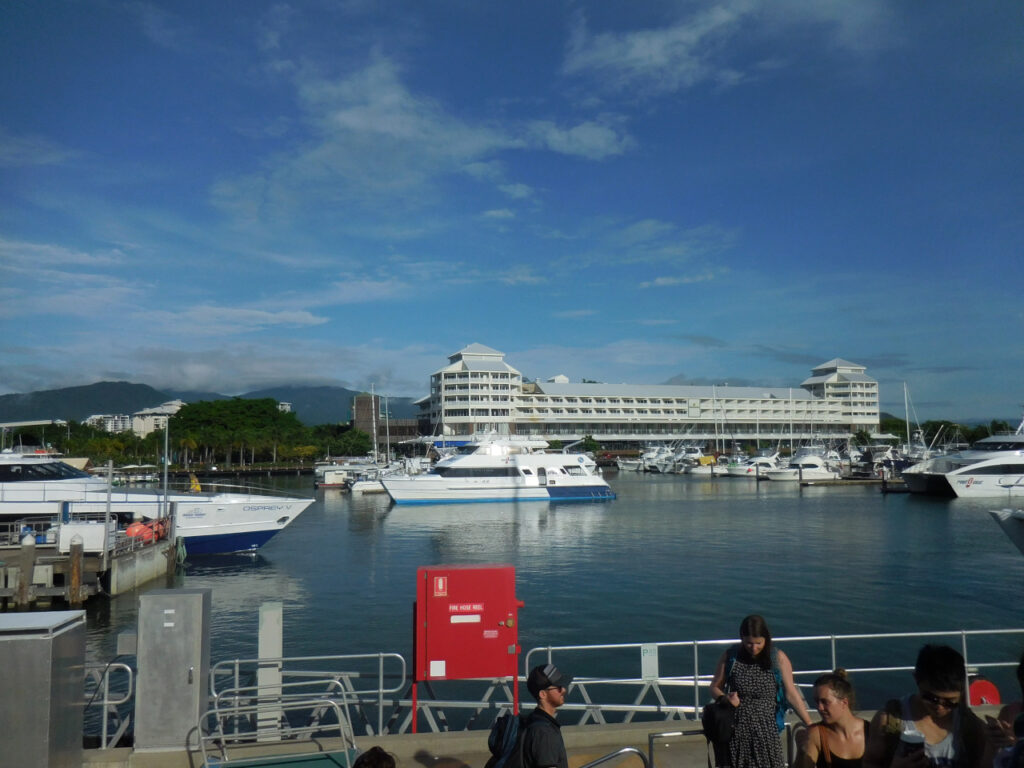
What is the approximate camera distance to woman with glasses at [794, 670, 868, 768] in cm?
495

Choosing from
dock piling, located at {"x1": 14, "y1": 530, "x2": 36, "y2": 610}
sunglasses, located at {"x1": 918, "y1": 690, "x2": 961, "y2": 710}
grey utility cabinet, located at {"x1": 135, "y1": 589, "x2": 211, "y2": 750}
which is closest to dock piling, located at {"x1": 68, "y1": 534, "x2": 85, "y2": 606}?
dock piling, located at {"x1": 14, "y1": 530, "x2": 36, "y2": 610}

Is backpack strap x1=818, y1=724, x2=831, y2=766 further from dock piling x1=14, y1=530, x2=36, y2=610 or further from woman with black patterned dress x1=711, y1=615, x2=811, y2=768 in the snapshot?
dock piling x1=14, y1=530, x2=36, y2=610

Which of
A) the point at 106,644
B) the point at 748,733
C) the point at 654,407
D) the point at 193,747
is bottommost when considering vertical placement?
the point at 106,644

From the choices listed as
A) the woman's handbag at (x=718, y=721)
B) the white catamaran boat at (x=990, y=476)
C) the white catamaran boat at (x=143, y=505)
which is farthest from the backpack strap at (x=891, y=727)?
the white catamaran boat at (x=990, y=476)

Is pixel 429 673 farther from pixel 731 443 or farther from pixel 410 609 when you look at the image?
pixel 731 443

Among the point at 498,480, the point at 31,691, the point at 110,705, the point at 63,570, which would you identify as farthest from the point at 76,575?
the point at 498,480

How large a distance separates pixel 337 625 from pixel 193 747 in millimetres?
13937

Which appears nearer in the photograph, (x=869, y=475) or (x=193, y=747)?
(x=193, y=747)

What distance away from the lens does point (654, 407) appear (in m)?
136

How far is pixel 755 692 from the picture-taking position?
541 centimetres

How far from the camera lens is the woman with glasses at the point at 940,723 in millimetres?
4141

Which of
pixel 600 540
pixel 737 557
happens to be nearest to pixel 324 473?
pixel 600 540

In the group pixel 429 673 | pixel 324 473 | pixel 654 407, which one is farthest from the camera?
pixel 654 407

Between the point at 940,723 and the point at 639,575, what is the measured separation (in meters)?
23.2
